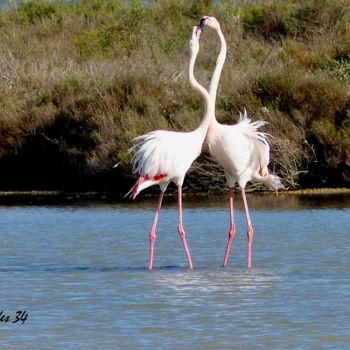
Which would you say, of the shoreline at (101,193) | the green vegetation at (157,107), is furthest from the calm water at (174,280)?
the green vegetation at (157,107)

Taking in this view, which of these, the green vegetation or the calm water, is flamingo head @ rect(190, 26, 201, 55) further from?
the green vegetation

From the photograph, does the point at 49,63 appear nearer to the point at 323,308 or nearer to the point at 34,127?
the point at 34,127

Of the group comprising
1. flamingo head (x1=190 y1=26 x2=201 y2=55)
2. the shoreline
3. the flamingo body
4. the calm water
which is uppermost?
flamingo head (x1=190 y1=26 x2=201 y2=55)

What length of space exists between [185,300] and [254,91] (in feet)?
32.4

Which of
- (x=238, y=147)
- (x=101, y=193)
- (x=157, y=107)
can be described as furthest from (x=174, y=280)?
(x=157, y=107)

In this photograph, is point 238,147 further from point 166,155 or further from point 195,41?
point 195,41

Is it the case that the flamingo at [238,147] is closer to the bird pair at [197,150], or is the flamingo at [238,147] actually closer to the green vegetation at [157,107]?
the bird pair at [197,150]

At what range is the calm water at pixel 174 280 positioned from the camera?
25.9 ft

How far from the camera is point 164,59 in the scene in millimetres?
22500

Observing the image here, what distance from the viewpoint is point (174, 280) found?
33.6ft

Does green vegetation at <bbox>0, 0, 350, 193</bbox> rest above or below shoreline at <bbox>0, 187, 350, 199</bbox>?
above

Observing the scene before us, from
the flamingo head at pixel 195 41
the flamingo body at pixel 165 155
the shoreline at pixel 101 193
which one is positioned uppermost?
the flamingo head at pixel 195 41

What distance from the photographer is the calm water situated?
25.9ft

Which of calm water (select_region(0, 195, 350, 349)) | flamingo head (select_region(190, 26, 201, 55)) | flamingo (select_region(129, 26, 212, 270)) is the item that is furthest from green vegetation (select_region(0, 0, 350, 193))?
flamingo (select_region(129, 26, 212, 270))
